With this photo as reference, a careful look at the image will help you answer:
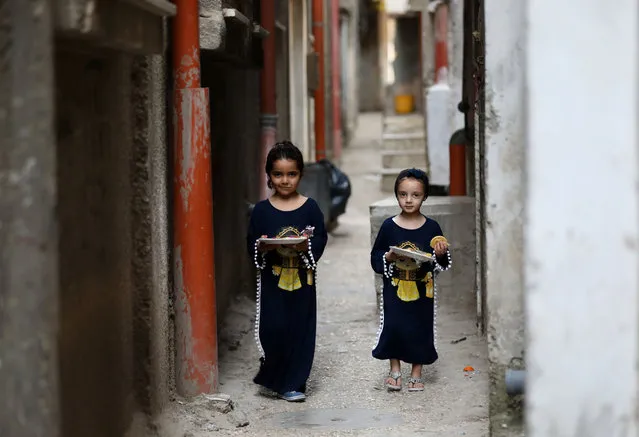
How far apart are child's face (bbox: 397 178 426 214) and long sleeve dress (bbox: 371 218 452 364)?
0.36 feet

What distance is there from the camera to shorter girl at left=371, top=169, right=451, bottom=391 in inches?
225

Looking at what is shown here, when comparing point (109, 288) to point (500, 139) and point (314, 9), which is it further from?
point (314, 9)

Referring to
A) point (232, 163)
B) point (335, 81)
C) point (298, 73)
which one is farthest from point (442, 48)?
point (232, 163)

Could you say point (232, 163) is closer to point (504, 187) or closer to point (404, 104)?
point (504, 187)

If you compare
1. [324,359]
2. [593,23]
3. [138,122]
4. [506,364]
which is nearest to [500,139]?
[506,364]

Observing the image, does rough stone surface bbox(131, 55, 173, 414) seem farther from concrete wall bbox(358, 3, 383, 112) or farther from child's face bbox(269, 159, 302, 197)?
concrete wall bbox(358, 3, 383, 112)

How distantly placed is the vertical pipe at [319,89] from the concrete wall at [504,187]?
10944mm

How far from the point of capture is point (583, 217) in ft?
10.4

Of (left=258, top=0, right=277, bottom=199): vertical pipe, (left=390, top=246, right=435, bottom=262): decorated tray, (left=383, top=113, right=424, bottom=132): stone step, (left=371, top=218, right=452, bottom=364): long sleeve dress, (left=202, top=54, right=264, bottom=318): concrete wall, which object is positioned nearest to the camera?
(left=390, top=246, right=435, bottom=262): decorated tray

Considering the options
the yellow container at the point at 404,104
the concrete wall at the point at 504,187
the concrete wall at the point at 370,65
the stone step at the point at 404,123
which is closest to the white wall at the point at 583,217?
the concrete wall at the point at 504,187

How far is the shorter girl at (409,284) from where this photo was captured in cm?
572

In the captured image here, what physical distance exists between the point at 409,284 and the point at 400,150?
12.3m

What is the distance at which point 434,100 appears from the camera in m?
A: 14.9

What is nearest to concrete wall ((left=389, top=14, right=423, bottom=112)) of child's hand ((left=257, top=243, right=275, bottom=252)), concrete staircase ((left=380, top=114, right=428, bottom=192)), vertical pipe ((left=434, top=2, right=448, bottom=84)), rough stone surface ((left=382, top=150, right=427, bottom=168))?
concrete staircase ((left=380, top=114, right=428, bottom=192))
